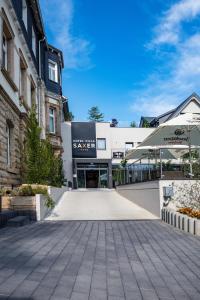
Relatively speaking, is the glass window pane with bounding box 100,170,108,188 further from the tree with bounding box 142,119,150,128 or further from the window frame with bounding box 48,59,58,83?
the tree with bounding box 142,119,150,128

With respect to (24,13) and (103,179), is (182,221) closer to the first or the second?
(24,13)

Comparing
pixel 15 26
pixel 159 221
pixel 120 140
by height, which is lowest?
pixel 159 221

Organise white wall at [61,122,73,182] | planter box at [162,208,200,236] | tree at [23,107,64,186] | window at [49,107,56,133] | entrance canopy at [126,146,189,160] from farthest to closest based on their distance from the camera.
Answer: white wall at [61,122,73,182], window at [49,107,56,133], tree at [23,107,64,186], entrance canopy at [126,146,189,160], planter box at [162,208,200,236]

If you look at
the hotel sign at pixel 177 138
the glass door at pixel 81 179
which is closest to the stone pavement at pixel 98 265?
the hotel sign at pixel 177 138

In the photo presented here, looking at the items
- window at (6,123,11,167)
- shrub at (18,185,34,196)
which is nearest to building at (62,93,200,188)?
window at (6,123,11,167)

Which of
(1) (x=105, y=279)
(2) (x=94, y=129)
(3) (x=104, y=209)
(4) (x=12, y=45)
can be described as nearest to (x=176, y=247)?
(1) (x=105, y=279)

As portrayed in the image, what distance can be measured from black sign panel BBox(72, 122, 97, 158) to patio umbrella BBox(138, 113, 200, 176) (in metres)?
22.1

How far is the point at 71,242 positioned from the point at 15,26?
12.1 m

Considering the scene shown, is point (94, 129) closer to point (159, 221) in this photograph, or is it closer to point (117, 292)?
point (159, 221)

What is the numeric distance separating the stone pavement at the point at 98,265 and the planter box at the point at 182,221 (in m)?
0.30

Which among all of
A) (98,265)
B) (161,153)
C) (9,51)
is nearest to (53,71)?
(9,51)

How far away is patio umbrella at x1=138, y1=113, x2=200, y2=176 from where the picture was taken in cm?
1346

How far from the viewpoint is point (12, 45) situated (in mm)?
15609

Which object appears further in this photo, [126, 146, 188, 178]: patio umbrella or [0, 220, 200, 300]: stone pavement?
[126, 146, 188, 178]: patio umbrella
